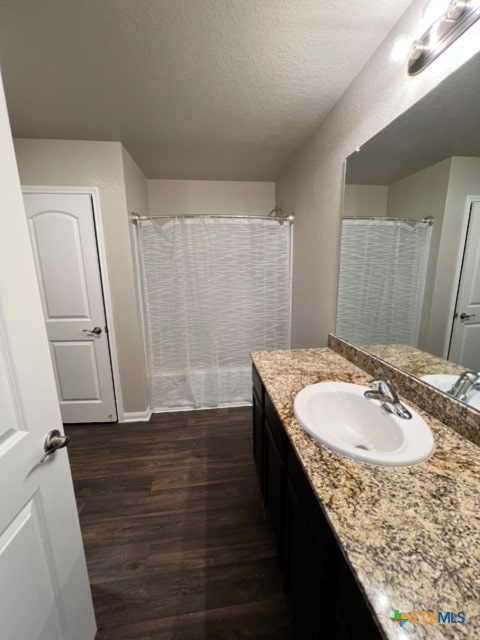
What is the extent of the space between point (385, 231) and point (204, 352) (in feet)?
6.00

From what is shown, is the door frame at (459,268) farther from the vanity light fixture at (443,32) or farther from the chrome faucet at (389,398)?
the vanity light fixture at (443,32)

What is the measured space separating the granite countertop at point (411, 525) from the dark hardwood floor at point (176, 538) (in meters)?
0.87

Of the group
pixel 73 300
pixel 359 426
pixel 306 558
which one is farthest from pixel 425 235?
pixel 73 300

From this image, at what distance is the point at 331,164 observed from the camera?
5.19 ft

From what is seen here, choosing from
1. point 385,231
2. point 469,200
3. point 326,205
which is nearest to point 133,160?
point 326,205

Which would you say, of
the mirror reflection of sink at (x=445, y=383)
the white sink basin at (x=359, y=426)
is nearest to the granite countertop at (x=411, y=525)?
the white sink basin at (x=359, y=426)

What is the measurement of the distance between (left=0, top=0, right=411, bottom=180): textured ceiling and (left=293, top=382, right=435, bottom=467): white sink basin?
1.51 meters

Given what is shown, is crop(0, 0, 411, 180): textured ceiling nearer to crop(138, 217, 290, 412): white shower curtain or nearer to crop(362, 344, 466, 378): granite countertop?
crop(138, 217, 290, 412): white shower curtain

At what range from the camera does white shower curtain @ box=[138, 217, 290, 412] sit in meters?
2.30

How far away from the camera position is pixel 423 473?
2.23ft

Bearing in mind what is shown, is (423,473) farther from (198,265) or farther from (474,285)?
(198,265)

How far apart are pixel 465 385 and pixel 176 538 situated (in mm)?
1538

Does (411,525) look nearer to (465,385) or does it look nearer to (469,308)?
(465,385)

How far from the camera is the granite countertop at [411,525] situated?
41 cm
